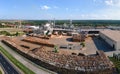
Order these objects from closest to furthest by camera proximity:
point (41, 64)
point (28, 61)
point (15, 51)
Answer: point (41, 64), point (28, 61), point (15, 51)

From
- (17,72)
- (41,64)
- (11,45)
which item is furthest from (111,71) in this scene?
(11,45)

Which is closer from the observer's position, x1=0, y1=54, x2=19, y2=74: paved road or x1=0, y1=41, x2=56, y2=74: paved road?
x1=0, y1=54, x2=19, y2=74: paved road

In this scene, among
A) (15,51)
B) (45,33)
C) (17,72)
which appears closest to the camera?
(17,72)

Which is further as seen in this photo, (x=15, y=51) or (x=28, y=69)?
(x=15, y=51)

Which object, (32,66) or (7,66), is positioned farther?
(7,66)

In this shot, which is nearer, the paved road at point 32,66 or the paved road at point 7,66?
the paved road at point 7,66

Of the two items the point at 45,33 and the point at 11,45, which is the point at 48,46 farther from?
the point at 45,33

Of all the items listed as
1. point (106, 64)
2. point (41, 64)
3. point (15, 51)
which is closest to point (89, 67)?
point (106, 64)

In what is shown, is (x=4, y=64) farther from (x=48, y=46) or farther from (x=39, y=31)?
(x=39, y=31)

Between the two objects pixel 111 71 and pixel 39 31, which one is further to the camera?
pixel 39 31
